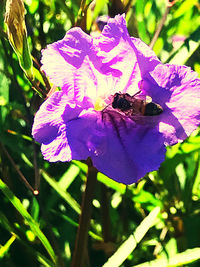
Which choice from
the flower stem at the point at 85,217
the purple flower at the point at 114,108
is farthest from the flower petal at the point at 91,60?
the flower stem at the point at 85,217

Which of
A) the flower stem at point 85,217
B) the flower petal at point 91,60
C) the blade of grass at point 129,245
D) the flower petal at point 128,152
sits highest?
the flower petal at point 91,60

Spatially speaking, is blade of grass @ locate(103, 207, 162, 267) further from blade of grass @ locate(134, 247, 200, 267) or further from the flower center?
the flower center

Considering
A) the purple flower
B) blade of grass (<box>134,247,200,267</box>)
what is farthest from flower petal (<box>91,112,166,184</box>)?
blade of grass (<box>134,247,200,267</box>)

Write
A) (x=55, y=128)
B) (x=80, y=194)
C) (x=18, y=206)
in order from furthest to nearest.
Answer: (x=80, y=194) < (x=18, y=206) < (x=55, y=128)

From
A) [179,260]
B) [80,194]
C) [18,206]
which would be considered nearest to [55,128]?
[18,206]

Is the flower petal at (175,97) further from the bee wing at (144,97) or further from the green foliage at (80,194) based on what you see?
the green foliage at (80,194)

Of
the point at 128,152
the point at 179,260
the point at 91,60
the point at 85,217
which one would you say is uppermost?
the point at 91,60

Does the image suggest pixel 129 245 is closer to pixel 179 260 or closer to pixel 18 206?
pixel 179 260

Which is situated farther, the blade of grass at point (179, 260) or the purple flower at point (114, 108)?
the blade of grass at point (179, 260)
